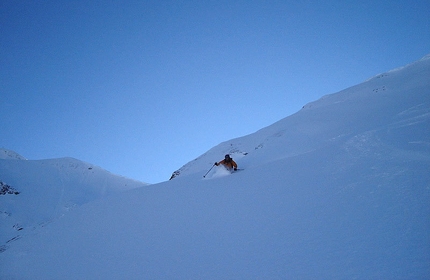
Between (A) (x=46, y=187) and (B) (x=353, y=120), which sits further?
(A) (x=46, y=187)

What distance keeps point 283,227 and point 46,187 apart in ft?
102

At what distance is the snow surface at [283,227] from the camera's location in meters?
1.81

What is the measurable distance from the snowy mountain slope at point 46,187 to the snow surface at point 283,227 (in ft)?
53.5

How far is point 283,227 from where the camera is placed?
2.56 m

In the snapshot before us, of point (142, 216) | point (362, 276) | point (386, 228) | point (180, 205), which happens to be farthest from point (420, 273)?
point (142, 216)

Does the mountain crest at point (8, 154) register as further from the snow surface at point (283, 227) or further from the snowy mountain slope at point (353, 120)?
the snow surface at point (283, 227)

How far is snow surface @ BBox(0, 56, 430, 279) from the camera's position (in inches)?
71.1

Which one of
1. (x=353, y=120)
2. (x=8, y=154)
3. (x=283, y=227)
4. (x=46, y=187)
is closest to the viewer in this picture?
(x=283, y=227)

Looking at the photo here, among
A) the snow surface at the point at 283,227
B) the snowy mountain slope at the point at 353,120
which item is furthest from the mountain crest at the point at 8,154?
the snow surface at the point at 283,227

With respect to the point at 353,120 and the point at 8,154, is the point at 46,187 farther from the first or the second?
the point at 8,154

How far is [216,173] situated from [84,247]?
392 centimetres

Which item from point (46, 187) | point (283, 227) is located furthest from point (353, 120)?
point (46, 187)

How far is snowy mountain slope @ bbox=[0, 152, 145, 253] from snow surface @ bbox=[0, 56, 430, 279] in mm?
16308

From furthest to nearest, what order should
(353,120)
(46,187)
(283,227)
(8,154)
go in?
(8,154), (46,187), (353,120), (283,227)
